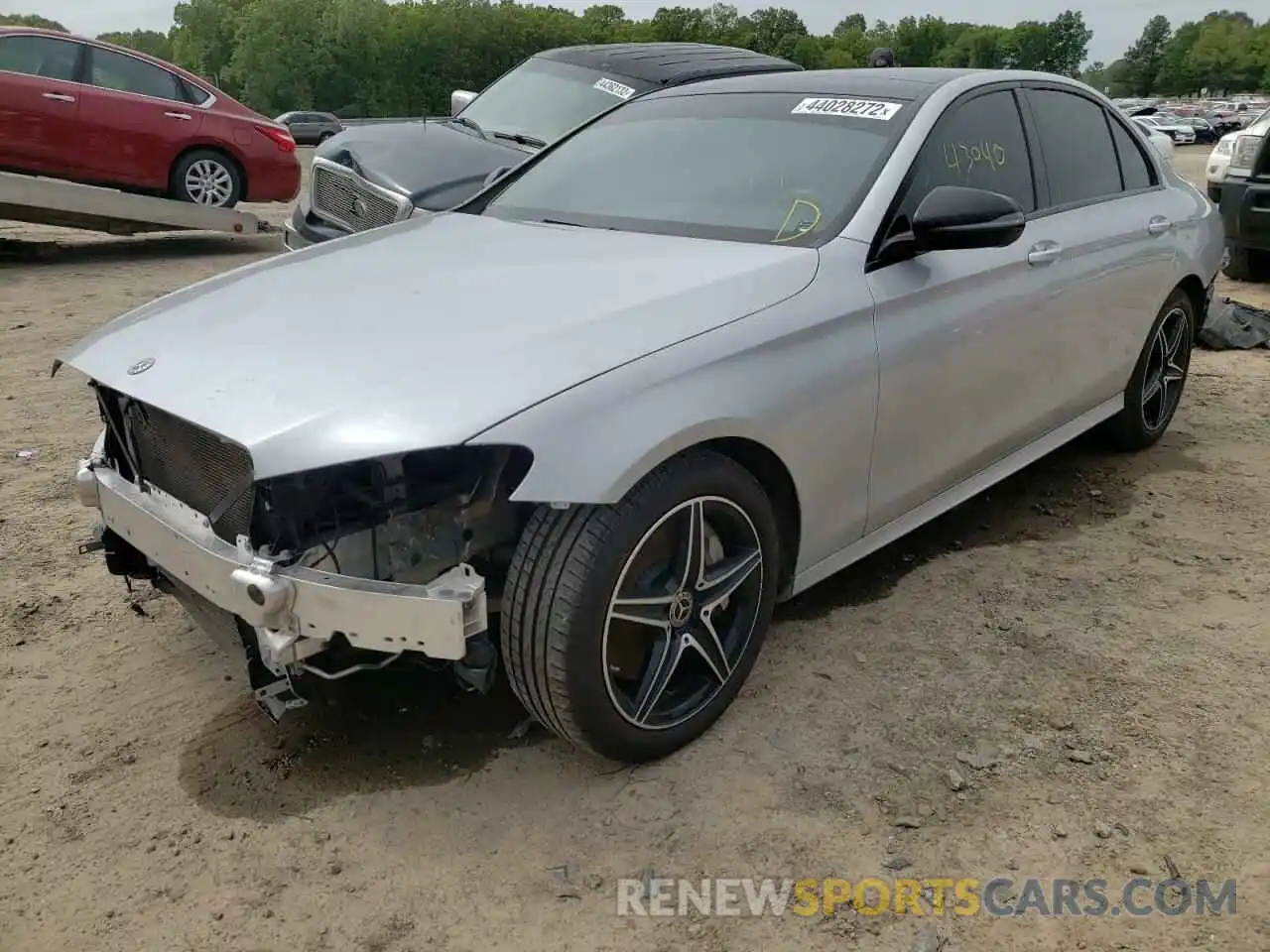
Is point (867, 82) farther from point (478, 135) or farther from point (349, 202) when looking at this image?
point (478, 135)

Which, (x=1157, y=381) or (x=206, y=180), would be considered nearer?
(x=1157, y=381)

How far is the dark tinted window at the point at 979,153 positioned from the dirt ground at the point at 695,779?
4.26 ft

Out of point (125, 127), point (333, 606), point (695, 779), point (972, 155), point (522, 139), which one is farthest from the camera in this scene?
point (125, 127)

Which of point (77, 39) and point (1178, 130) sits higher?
point (1178, 130)

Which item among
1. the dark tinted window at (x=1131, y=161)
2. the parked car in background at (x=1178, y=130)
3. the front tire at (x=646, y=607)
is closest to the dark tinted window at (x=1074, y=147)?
the dark tinted window at (x=1131, y=161)

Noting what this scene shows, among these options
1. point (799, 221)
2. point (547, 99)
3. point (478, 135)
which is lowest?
point (799, 221)

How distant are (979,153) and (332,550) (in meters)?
2.47

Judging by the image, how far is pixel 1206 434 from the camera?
5.24 metres

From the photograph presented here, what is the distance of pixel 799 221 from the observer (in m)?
3.02

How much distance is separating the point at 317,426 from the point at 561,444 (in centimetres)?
50

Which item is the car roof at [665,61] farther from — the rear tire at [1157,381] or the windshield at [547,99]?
the rear tire at [1157,381]

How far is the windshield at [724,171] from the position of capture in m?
3.08

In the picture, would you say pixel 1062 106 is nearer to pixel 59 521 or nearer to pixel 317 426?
pixel 317 426

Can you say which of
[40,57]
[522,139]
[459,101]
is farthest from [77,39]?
[522,139]
